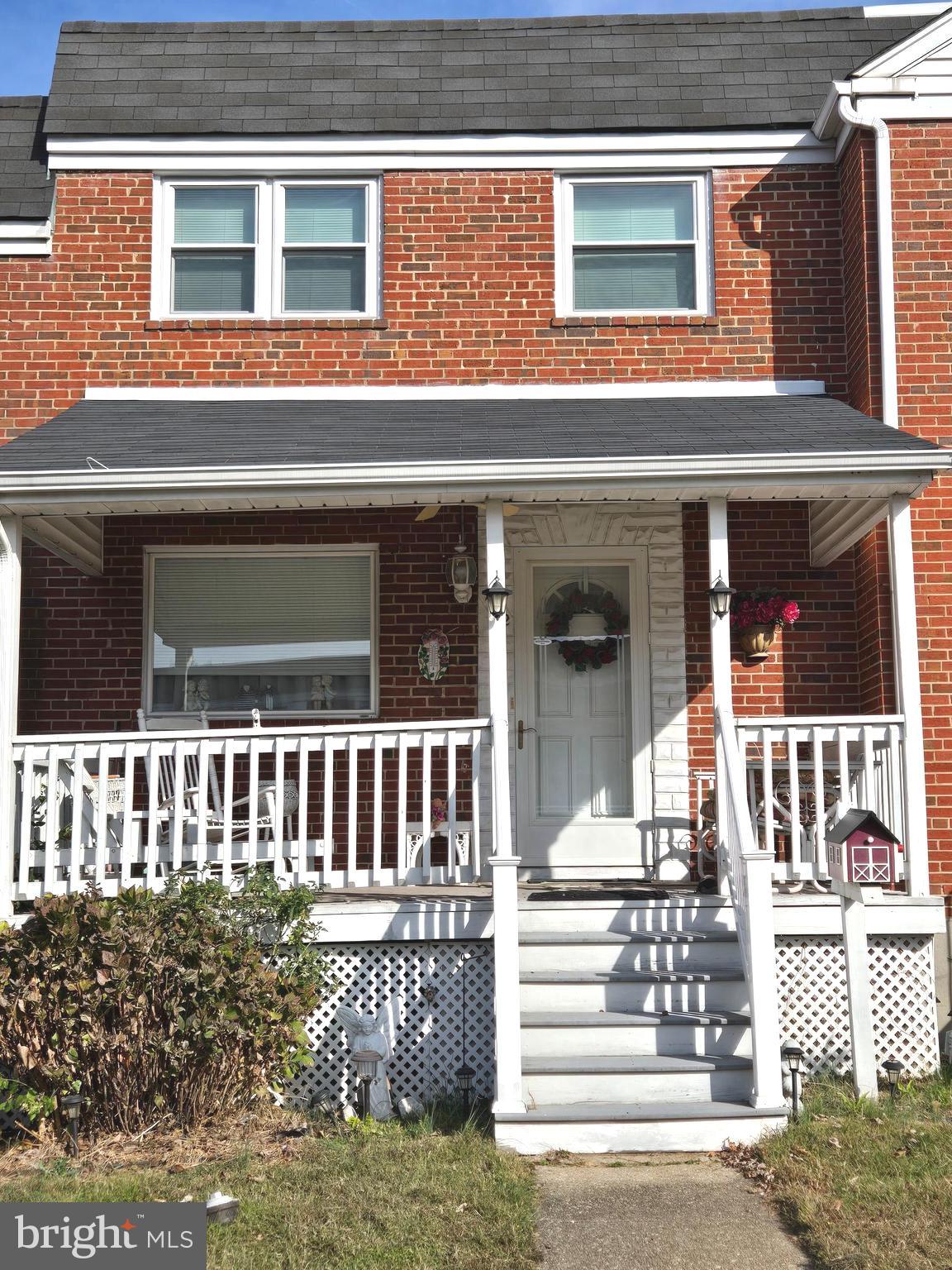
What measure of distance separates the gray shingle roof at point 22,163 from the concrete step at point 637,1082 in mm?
7063

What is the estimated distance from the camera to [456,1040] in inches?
277

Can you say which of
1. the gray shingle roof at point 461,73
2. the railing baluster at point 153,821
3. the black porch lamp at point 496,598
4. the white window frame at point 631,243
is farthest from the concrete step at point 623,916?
the gray shingle roof at point 461,73

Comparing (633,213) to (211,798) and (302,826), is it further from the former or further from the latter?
(302,826)

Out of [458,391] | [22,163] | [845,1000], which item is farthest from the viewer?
[22,163]

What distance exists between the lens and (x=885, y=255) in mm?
8773

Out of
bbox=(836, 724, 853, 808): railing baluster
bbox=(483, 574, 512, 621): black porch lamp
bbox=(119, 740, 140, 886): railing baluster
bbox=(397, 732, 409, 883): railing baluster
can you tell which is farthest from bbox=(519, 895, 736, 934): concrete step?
bbox=(119, 740, 140, 886): railing baluster

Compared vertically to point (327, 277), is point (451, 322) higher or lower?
lower

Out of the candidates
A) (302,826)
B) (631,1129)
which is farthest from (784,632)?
(631,1129)

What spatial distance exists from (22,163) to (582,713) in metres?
5.89

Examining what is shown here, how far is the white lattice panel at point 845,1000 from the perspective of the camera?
7148 mm

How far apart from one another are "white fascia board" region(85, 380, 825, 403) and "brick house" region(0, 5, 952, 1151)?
0.09 feet

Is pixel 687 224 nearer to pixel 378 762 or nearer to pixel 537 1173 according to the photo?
pixel 378 762

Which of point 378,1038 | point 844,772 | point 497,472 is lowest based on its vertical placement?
point 378,1038


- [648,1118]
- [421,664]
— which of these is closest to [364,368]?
[421,664]
